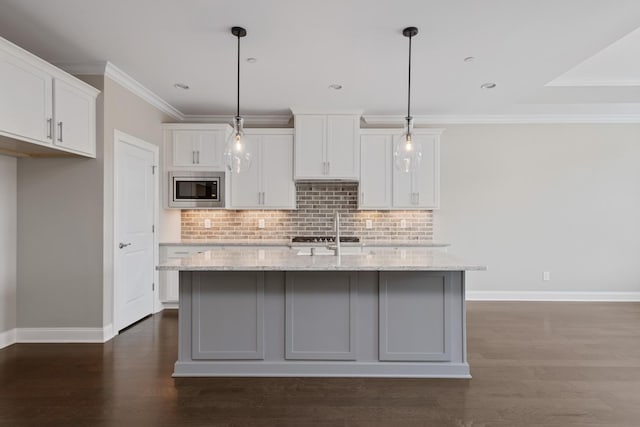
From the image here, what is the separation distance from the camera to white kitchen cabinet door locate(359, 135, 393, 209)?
5008 mm

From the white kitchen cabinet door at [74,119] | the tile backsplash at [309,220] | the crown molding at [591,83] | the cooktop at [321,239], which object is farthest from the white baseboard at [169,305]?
the crown molding at [591,83]

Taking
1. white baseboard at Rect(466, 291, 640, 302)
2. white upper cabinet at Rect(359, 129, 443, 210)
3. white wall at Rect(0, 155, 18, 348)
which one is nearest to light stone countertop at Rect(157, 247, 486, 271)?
white wall at Rect(0, 155, 18, 348)

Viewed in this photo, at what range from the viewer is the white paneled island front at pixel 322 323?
276 cm

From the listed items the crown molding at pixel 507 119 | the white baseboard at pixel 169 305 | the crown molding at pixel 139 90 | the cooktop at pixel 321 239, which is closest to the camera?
the crown molding at pixel 139 90

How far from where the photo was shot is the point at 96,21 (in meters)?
2.75

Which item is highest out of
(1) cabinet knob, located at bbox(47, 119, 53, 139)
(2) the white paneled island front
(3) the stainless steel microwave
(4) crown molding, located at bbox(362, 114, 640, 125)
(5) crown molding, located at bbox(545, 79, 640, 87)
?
(5) crown molding, located at bbox(545, 79, 640, 87)

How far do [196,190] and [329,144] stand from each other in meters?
1.89

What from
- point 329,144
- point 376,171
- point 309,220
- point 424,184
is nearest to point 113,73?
point 329,144

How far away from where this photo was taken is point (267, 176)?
199 inches

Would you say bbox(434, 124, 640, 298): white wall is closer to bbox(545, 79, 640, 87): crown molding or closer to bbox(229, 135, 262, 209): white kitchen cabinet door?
bbox(545, 79, 640, 87): crown molding

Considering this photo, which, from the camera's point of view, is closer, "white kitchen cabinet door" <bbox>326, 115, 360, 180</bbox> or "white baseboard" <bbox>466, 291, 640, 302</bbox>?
"white kitchen cabinet door" <bbox>326, 115, 360, 180</bbox>

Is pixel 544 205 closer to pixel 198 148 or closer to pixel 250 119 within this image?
pixel 250 119

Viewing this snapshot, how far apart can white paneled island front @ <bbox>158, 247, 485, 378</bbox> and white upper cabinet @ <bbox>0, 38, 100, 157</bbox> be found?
5.28ft

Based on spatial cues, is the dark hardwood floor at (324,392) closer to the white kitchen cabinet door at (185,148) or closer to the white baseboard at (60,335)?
the white baseboard at (60,335)
